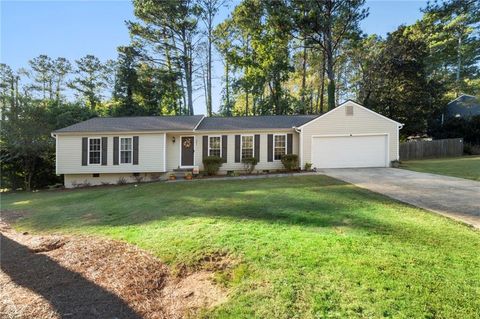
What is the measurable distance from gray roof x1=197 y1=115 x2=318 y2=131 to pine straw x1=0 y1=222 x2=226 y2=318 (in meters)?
12.5

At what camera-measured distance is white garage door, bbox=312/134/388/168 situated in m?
16.5

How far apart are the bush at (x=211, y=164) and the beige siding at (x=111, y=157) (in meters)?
2.30

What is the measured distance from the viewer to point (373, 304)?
289 centimetres

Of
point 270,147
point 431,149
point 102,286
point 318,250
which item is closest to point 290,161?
point 270,147

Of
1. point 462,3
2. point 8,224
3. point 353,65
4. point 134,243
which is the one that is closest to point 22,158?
point 8,224

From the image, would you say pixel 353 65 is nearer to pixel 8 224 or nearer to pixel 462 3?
pixel 462 3

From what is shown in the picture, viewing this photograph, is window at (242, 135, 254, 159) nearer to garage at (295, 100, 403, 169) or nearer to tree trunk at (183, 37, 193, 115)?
garage at (295, 100, 403, 169)

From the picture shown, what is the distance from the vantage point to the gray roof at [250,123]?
1700cm

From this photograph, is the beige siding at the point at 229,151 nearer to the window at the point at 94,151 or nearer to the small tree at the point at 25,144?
the window at the point at 94,151

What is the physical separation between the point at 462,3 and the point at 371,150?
8.51 metres

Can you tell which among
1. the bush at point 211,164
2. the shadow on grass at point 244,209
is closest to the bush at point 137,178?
the bush at point 211,164

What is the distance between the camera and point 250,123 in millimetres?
17922

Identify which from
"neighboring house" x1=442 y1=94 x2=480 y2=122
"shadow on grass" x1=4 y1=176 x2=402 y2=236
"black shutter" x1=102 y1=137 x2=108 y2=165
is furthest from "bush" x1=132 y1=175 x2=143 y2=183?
"neighboring house" x1=442 y1=94 x2=480 y2=122

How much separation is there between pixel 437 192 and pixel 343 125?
8.28 meters
